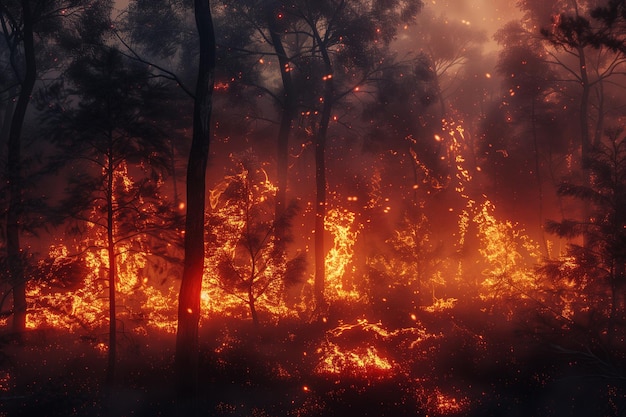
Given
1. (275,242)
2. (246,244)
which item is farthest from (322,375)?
(246,244)

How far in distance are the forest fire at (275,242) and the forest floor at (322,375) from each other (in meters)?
0.08

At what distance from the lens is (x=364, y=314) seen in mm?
20859

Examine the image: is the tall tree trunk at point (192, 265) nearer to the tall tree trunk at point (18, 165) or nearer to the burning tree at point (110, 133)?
the burning tree at point (110, 133)

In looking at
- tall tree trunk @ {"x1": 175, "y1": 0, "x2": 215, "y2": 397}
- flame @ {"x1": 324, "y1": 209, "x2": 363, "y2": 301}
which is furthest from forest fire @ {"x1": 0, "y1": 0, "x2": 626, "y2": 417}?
flame @ {"x1": 324, "y1": 209, "x2": 363, "y2": 301}

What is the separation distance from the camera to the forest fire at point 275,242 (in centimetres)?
1223

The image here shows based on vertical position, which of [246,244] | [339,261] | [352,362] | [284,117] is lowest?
[352,362]

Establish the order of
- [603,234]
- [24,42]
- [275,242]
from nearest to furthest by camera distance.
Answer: [603,234] < [24,42] < [275,242]

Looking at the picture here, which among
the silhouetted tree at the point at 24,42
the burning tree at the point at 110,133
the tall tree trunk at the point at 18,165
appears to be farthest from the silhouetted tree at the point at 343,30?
the tall tree trunk at the point at 18,165

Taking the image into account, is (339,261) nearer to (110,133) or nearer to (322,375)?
(322,375)

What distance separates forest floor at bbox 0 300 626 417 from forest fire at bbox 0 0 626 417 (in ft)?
0.26

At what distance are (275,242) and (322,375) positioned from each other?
484 centimetres

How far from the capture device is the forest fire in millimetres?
12227

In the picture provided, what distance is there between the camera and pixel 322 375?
48.2 feet

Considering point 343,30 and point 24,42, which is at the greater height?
point 343,30
